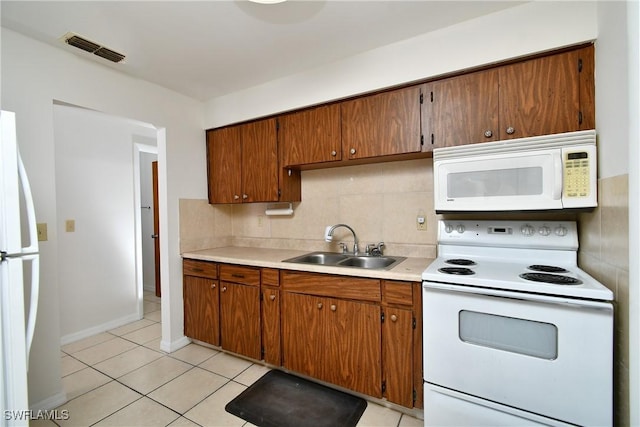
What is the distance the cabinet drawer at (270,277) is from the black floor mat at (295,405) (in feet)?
2.37

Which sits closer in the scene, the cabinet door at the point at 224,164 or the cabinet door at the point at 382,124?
the cabinet door at the point at 382,124

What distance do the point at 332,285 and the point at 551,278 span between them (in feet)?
3.79

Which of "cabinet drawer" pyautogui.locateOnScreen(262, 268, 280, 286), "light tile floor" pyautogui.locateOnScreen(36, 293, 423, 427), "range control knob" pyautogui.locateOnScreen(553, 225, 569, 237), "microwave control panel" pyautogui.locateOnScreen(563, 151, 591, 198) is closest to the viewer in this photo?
"microwave control panel" pyautogui.locateOnScreen(563, 151, 591, 198)

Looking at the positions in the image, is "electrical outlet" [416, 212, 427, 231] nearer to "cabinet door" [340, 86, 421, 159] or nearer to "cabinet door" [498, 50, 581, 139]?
"cabinet door" [340, 86, 421, 159]

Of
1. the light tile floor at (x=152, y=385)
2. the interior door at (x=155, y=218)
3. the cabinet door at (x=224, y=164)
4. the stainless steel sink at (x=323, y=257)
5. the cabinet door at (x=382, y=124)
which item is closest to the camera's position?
the light tile floor at (x=152, y=385)

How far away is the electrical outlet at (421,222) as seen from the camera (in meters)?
2.09

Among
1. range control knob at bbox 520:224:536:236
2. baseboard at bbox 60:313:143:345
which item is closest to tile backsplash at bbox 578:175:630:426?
range control knob at bbox 520:224:536:236

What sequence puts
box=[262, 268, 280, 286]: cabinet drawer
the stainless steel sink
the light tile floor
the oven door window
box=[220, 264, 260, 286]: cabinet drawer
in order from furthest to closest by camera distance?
the stainless steel sink < box=[220, 264, 260, 286]: cabinet drawer < box=[262, 268, 280, 286]: cabinet drawer < the light tile floor < the oven door window

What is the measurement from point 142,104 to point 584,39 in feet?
9.97

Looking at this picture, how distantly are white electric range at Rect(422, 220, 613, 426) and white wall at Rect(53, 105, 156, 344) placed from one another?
3.16m

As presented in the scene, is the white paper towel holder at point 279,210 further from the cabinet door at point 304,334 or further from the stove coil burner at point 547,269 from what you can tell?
the stove coil burner at point 547,269

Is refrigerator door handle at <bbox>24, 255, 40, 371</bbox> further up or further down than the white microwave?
further down

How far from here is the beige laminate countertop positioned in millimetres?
1635

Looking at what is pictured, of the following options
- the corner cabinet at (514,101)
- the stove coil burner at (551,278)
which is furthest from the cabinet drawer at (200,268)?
the stove coil burner at (551,278)
